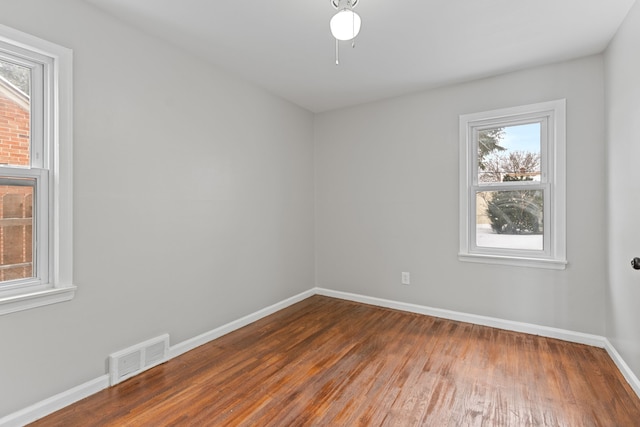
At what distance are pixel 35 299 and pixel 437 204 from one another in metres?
3.41

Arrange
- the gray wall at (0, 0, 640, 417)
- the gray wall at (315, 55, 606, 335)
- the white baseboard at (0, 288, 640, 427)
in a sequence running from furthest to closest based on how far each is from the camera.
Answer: the gray wall at (315, 55, 606, 335)
the gray wall at (0, 0, 640, 417)
the white baseboard at (0, 288, 640, 427)

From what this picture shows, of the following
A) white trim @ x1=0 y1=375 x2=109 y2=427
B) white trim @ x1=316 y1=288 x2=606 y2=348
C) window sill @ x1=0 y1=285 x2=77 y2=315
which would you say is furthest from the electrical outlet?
window sill @ x1=0 y1=285 x2=77 y2=315

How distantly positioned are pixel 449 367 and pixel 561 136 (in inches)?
88.0

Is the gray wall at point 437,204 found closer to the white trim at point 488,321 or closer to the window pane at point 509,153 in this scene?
the white trim at point 488,321

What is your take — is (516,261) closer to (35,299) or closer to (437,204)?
(437,204)

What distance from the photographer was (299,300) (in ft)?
13.2

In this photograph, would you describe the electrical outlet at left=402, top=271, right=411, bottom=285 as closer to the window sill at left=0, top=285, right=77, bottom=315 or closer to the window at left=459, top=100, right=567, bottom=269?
the window at left=459, top=100, right=567, bottom=269

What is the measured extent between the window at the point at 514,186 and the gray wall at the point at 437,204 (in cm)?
8

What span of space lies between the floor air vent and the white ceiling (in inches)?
91.9

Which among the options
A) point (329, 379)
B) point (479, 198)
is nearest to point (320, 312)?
point (329, 379)

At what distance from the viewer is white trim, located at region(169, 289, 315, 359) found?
2.60 m

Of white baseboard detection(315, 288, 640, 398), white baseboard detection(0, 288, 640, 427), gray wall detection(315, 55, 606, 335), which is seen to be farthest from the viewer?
gray wall detection(315, 55, 606, 335)

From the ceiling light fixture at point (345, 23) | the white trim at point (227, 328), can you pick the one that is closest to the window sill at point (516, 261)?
the white trim at point (227, 328)

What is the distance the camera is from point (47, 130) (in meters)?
1.90
